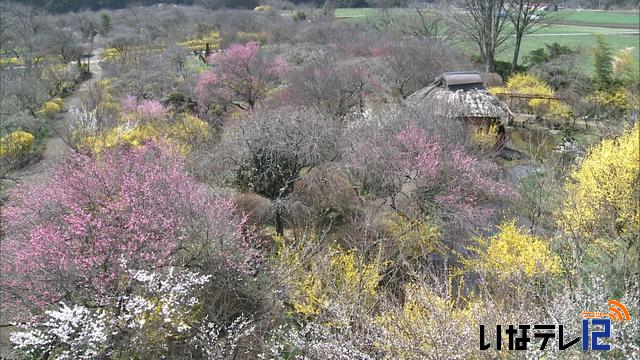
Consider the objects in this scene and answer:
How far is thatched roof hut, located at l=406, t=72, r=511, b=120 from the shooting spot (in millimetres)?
21552

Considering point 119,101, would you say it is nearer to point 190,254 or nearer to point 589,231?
point 190,254

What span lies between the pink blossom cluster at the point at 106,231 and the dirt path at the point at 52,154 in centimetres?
479

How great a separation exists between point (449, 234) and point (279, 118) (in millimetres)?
6309

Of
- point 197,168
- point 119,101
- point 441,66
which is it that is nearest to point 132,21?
point 119,101

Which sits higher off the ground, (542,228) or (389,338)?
(389,338)

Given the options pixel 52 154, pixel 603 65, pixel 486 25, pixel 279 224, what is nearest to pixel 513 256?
pixel 279 224

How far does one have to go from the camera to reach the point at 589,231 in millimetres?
12398

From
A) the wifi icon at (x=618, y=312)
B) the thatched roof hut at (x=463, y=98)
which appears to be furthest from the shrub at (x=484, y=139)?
the wifi icon at (x=618, y=312)

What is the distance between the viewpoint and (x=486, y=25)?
3762 centimetres

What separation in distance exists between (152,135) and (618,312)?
17.3m

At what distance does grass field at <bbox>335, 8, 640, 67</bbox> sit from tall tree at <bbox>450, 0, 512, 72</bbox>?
343cm

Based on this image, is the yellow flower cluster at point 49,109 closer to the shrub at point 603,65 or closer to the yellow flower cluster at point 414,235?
the yellow flower cluster at point 414,235

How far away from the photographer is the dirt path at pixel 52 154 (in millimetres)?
18116

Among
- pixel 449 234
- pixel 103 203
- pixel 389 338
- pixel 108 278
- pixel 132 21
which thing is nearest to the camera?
pixel 389 338
